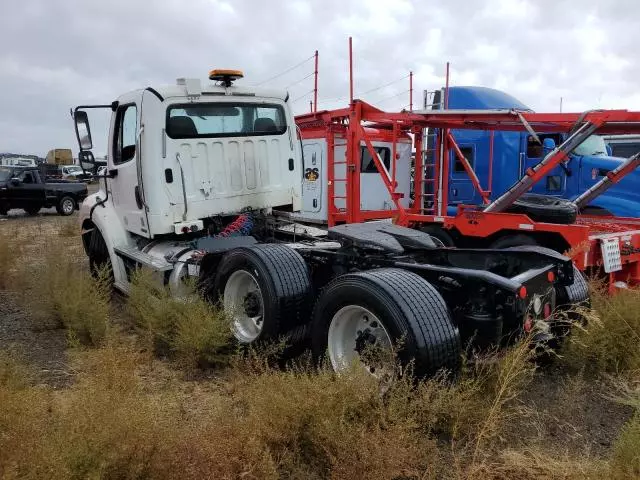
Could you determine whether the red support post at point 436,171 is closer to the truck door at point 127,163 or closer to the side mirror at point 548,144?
the side mirror at point 548,144

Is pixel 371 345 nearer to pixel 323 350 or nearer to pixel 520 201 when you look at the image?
pixel 323 350

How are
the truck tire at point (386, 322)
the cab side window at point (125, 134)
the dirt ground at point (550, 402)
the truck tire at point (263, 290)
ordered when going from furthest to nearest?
the cab side window at point (125, 134) < the truck tire at point (263, 290) < the dirt ground at point (550, 402) < the truck tire at point (386, 322)

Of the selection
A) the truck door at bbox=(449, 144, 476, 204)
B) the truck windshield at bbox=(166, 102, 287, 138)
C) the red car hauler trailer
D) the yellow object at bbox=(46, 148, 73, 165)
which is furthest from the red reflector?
the yellow object at bbox=(46, 148, 73, 165)

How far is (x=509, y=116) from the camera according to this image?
23.1ft

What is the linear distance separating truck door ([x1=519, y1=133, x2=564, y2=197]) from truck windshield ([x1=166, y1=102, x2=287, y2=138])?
4351 mm

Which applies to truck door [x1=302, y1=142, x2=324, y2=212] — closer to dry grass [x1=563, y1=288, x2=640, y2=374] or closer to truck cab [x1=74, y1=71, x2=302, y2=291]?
truck cab [x1=74, y1=71, x2=302, y2=291]

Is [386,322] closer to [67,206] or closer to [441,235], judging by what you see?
[441,235]

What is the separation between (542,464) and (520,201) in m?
4.87

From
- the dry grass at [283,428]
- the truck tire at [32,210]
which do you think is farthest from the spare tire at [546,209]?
the truck tire at [32,210]

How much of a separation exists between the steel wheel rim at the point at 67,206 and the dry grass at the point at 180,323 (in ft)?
56.7

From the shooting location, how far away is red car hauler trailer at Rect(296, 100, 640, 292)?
6117mm

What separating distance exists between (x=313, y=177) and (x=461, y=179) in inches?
124

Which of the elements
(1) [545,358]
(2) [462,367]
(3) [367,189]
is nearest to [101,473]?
(2) [462,367]

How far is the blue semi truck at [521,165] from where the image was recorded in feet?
28.2
